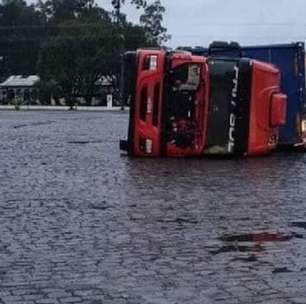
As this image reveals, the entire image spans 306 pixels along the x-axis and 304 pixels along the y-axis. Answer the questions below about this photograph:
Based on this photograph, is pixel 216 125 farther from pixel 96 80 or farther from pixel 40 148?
pixel 96 80

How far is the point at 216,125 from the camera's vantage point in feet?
55.0

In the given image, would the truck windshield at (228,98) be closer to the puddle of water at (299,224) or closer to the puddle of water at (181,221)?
the puddle of water at (181,221)

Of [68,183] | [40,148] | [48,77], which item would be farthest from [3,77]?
[68,183]

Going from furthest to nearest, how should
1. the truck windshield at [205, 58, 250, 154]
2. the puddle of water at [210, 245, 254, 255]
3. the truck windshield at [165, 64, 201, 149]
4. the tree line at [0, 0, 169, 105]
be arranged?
the tree line at [0, 0, 169, 105] < the truck windshield at [205, 58, 250, 154] < the truck windshield at [165, 64, 201, 149] < the puddle of water at [210, 245, 254, 255]

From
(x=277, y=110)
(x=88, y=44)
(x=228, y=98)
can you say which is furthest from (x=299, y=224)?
(x=88, y=44)

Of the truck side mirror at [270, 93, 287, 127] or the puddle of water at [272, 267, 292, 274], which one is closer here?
Answer: the puddle of water at [272, 267, 292, 274]

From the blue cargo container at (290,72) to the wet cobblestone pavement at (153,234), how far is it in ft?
10.9

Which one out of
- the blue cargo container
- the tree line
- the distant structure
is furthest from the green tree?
the blue cargo container

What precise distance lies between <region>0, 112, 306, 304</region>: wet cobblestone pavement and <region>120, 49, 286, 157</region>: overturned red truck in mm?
1288

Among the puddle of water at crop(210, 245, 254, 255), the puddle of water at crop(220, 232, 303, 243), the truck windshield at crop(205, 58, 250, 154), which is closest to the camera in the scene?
the puddle of water at crop(210, 245, 254, 255)

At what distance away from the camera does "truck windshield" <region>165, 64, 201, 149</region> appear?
16.6 meters

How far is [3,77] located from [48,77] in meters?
36.8

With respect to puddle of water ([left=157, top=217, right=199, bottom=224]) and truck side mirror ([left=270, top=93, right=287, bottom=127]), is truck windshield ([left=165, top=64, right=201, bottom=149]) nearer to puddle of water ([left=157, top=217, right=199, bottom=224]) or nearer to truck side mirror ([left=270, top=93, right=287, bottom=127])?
truck side mirror ([left=270, top=93, right=287, bottom=127])

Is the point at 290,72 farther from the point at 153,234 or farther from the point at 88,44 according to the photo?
the point at 88,44
